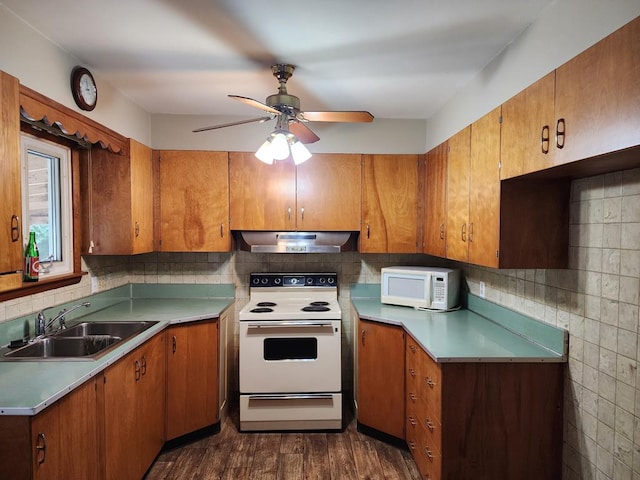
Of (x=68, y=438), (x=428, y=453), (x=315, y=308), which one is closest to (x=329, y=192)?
(x=315, y=308)

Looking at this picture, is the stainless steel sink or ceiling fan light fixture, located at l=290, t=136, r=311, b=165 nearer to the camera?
the stainless steel sink

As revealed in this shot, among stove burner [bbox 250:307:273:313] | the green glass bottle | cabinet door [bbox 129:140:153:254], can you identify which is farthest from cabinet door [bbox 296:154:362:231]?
the green glass bottle

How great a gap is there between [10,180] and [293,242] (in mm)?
1881

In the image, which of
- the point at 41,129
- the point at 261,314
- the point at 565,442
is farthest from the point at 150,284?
the point at 565,442

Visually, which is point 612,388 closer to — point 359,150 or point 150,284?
point 359,150

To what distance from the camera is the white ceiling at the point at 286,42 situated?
1.57 m

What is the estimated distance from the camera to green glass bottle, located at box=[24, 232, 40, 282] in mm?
2004

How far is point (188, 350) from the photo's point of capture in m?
2.60

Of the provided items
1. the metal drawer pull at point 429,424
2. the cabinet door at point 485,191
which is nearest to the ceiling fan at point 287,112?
the cabinet door at point 485,191

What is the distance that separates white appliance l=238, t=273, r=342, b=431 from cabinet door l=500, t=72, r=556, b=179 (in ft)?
5.37

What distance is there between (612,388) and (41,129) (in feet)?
10.1

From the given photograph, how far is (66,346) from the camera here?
216cm

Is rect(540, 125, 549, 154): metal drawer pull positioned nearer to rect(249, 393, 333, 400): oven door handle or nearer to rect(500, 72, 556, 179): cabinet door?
rect(500, 72, 556, 179): cabinet door

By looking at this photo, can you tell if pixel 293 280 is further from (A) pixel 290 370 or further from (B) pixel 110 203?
(B) pixel 110 203
